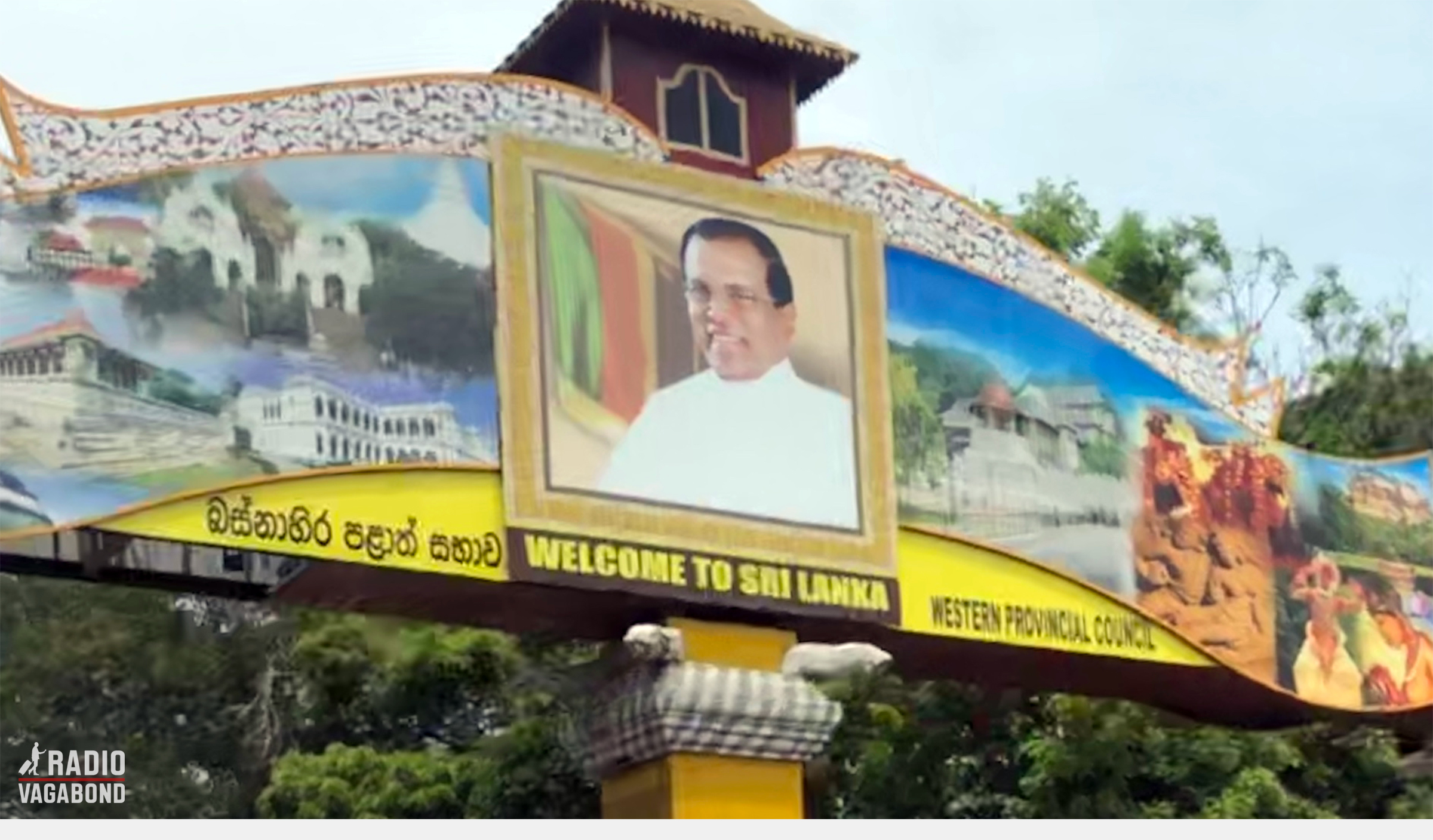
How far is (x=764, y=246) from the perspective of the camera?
10.0 meters

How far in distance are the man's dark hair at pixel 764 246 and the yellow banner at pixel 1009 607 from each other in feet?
3.99

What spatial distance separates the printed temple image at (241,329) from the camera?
8000 mm

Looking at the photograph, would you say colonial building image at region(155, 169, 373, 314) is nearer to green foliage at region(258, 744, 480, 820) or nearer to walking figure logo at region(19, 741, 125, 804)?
green foliage at region(258, 744, 480, 820)

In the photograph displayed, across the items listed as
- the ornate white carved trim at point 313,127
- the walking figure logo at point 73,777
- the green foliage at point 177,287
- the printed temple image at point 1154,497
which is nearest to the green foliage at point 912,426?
the printed temple image at point 1154,497

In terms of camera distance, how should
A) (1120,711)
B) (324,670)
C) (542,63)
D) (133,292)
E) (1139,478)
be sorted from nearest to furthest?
1. (133,292)
2. (542,63)
3. (1139,478)
4. (1120,711)
5. (324,670)

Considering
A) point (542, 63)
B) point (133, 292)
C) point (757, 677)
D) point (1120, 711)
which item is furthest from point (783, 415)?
point (1120, 711)

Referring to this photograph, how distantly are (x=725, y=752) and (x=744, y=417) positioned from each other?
145cm

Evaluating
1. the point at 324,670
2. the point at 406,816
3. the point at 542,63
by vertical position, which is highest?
the point at 542,63

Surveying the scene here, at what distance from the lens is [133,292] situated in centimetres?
826

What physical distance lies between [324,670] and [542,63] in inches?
210

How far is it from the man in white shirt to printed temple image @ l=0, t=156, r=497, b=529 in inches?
35.6

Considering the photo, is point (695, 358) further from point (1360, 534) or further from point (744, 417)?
point (1360, 534)

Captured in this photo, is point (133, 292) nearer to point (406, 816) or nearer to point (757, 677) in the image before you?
point (757, 677)

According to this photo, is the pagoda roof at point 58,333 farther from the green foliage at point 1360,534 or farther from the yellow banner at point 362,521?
the green foliage at point 1360,534
